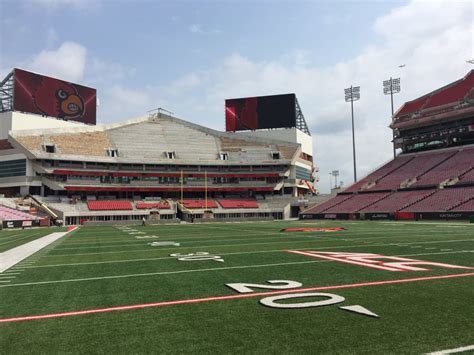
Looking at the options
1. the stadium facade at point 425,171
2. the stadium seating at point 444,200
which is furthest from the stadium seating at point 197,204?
the stadium seating at point 444,200

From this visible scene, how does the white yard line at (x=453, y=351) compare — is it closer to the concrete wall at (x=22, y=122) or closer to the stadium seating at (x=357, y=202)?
the stadium seating at (x=357, y=202)

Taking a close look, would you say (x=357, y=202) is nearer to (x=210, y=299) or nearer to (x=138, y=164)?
(x=138, y=164)

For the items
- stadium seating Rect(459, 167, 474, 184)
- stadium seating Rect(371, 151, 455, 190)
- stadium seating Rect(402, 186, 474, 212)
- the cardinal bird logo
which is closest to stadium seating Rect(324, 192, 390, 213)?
stadium seating Rect(371, 151, 455, 190)

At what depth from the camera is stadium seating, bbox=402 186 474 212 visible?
38.2 metres

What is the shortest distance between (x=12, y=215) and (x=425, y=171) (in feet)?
176

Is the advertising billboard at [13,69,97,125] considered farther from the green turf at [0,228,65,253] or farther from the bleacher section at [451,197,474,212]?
the bleacher section at [451,197,474,212]

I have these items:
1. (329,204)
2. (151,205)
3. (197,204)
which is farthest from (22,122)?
(329,204)

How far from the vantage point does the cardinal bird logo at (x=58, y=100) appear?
210ft

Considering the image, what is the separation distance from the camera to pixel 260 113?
3022 inches

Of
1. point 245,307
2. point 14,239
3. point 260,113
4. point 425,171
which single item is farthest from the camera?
point 260,113

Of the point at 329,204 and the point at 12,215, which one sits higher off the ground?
the point at 329,204

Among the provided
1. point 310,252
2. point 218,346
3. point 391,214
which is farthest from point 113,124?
point 218,346

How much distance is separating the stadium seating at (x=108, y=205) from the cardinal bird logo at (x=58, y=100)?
61.5 ft

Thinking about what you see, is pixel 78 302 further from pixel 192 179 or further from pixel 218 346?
pixel 192 179
